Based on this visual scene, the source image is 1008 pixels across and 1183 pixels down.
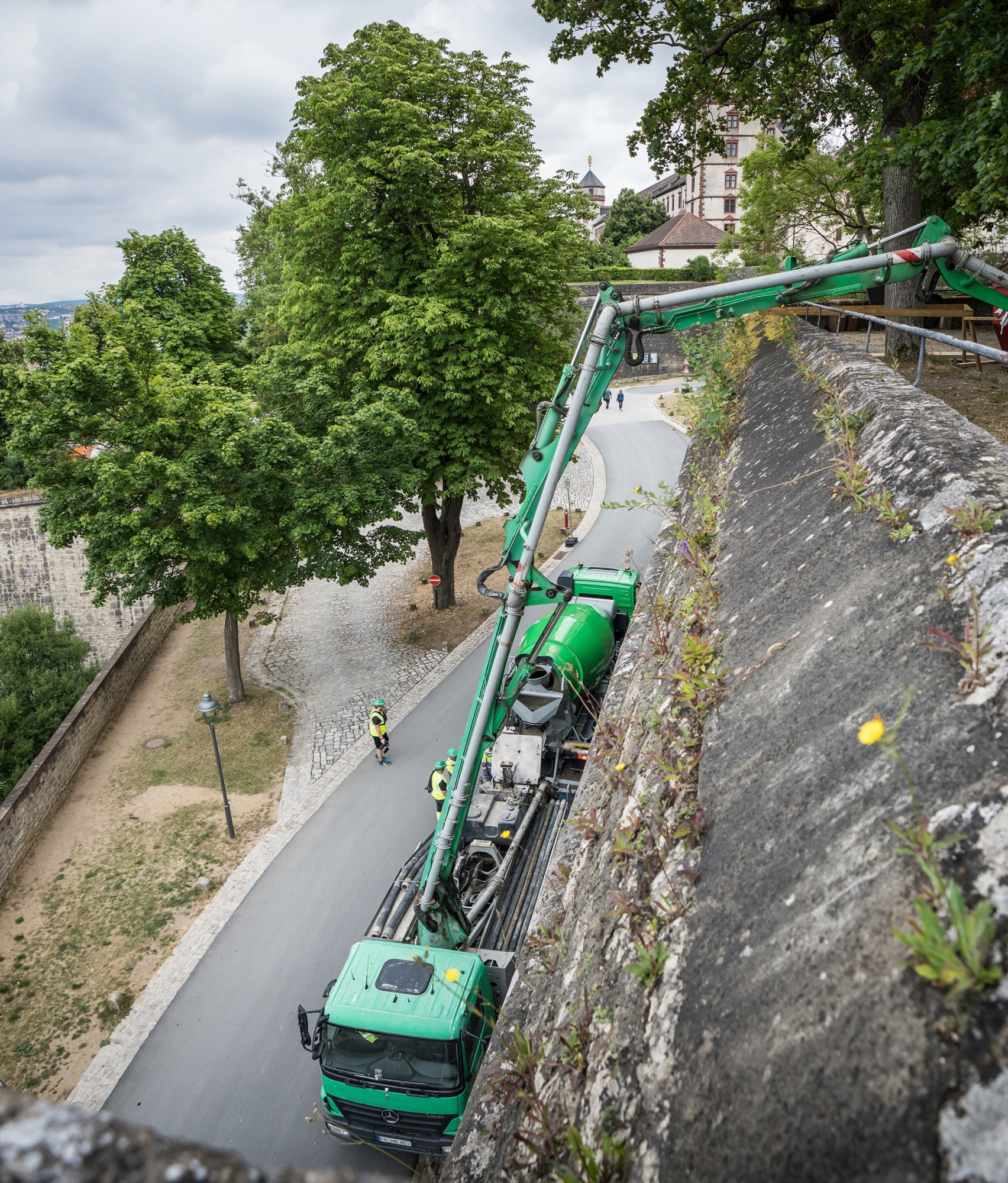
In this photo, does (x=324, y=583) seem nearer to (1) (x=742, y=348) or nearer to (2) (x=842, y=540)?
(1) (x=742, y=348)

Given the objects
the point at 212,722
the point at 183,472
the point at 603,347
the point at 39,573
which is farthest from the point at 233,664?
the point at 39,573

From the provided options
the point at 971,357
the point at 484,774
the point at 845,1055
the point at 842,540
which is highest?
the point at 971,357

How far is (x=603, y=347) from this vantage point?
5625 millimetres

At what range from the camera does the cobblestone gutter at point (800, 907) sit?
5.55 feet

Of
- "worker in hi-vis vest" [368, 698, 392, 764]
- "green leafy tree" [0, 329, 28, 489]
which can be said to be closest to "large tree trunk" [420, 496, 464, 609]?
"worker in hi-vis vest" [368, 698, 392, 764]

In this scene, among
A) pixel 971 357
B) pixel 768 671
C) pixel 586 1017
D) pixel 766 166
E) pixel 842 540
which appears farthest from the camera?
pixel 766 166

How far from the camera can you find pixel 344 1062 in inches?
277

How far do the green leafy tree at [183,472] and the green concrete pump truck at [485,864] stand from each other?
7.41 meters

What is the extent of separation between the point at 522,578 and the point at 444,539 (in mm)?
14570

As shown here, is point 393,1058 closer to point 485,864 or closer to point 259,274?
point 485,864

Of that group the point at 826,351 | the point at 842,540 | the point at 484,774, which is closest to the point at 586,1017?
the point at 842,540

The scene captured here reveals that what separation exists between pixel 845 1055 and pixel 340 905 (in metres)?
10.3

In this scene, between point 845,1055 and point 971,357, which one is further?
point 971,357

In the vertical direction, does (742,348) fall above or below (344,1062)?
above
